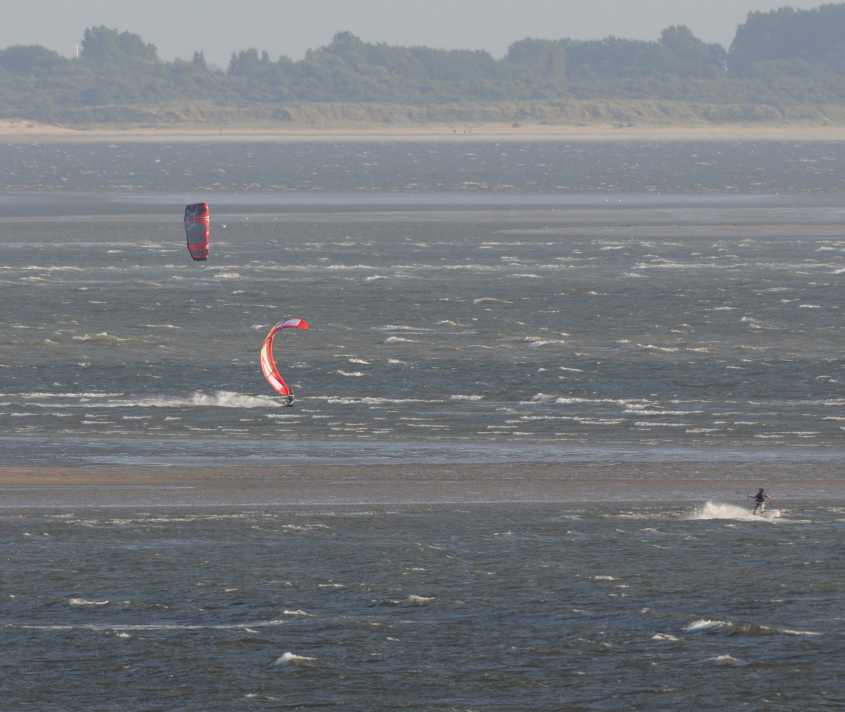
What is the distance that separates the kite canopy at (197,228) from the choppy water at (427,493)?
1.89 m

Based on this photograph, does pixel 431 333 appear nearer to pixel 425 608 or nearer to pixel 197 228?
pixel 197 228

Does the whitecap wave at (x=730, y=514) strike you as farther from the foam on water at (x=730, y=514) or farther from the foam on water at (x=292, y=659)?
the foam on water at (x=292, y=659)

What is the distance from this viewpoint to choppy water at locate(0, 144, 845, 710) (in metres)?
29.3

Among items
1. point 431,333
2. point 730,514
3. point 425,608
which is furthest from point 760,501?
point 431,333

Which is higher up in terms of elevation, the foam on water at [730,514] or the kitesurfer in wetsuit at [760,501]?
the kitesurfer in wetsuit at [760,501]

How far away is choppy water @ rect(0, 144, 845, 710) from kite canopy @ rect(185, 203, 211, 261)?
1885 millimetres

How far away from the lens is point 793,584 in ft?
111

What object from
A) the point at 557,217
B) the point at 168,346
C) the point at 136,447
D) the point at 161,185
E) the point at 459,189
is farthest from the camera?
the point at 161,185

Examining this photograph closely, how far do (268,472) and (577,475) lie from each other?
6346 millimetres

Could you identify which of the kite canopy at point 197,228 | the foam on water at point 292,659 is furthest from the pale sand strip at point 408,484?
the kite canopy at point 197,228

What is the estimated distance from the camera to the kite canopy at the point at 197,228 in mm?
79438

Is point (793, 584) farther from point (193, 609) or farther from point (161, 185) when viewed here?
point (161, 185)

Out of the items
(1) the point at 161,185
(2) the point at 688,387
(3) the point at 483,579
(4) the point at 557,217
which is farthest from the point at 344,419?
(1) the point at 161,185

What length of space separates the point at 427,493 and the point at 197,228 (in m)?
41.9
